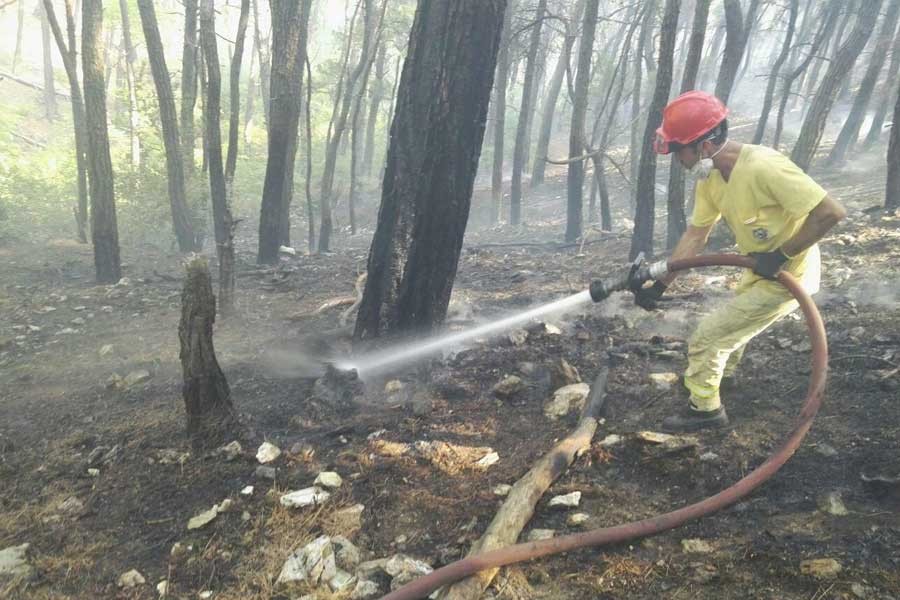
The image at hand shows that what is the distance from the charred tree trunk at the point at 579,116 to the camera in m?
10.1

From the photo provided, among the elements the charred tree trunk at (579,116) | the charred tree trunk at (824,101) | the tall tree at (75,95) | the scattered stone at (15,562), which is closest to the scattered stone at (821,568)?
the scattered stone at (15,562)

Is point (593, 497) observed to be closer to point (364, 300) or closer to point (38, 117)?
point (364, 300)

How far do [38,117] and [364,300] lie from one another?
27555mm

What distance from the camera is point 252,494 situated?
9.30 feet

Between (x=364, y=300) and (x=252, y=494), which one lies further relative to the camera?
(x=364, y=300)

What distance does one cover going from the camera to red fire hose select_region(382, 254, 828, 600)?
2.05 metres

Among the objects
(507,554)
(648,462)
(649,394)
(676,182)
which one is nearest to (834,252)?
(676,182)

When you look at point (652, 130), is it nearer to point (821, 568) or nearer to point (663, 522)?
point (663, 522)

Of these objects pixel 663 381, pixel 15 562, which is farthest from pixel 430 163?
pixel 15 562

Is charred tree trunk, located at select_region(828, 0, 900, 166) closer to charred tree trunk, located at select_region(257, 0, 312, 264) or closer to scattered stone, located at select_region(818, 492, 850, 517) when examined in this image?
charred tree trunk, located at select_region(257, 0, 312, 264)

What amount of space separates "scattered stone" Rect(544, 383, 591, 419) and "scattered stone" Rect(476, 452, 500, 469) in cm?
59

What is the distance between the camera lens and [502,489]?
2.76 m

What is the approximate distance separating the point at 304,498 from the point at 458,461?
89 centimetres

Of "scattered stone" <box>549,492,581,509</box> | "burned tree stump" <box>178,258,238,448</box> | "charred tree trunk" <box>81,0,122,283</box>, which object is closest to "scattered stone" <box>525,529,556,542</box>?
"scattered stone" <box>549,492,581,509</box>
